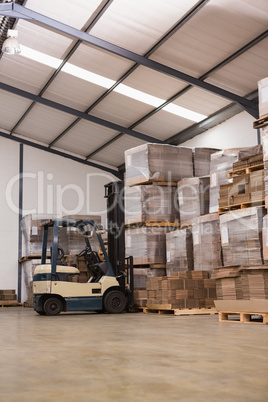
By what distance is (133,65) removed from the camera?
34.9 feet

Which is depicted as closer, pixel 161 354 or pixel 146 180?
pixel 161 354

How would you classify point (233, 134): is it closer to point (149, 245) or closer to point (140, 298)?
point (149, 245)

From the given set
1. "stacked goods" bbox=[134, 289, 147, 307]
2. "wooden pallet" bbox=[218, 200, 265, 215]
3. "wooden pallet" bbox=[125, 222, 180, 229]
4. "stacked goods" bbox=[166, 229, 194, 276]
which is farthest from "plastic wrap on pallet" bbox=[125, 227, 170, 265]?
"wooden pallet" bbox=[218, 200, 265, 215]

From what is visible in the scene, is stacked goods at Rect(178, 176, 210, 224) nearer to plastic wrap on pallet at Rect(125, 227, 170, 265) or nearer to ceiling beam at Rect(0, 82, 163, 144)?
plastic wrap on pallet at Rect(125, 227, 170, 265)

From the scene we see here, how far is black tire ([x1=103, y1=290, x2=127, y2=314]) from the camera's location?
29.5 ft

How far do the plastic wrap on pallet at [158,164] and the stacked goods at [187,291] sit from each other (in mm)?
2077

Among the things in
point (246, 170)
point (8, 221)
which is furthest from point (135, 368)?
point (8, 221)

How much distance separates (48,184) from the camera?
16938 mm

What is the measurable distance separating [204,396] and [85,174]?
50.6ft

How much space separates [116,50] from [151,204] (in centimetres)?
298


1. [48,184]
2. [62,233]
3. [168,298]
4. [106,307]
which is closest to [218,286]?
[168,298]

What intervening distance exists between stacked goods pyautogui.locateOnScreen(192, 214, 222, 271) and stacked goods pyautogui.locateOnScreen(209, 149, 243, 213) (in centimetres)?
27

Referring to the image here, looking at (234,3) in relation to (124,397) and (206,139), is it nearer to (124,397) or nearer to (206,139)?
(206,139)

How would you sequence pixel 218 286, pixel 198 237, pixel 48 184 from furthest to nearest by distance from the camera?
pixel 48 184 < pixel 198 237 < pixel 218 286
